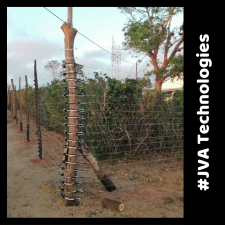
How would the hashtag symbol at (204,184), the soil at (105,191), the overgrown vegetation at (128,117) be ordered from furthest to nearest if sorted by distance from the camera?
the overgrown vegetation at (128,117), the soil at (105,191), the hashtag symbol at (204,184)

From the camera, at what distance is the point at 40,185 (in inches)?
149

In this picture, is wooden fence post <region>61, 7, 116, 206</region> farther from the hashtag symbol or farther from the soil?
the hashtag symbol

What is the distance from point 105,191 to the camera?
350 cm

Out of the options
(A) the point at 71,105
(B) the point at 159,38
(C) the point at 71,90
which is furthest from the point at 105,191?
(B) the point at 159,38

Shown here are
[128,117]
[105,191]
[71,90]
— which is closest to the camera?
[71,90]

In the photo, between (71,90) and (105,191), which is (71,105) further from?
(105,191)

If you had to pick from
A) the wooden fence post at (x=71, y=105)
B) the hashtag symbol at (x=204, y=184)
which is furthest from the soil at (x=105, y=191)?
the hashtag symbol at (x=204, y=184)

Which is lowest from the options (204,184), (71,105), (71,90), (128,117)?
(204,184)

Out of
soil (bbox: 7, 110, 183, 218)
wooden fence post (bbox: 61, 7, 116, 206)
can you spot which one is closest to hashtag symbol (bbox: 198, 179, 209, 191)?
soil (bbox: 7, 110, 183, 218)

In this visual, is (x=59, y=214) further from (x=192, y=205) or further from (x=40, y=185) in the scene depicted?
(x=192, y=205)

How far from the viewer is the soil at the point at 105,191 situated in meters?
2.84

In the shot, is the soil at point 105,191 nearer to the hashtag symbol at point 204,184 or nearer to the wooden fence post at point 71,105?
the wooden fence post at point 71,105

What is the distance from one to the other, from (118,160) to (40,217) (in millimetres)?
2624

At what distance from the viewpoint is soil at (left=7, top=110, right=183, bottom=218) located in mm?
2838
